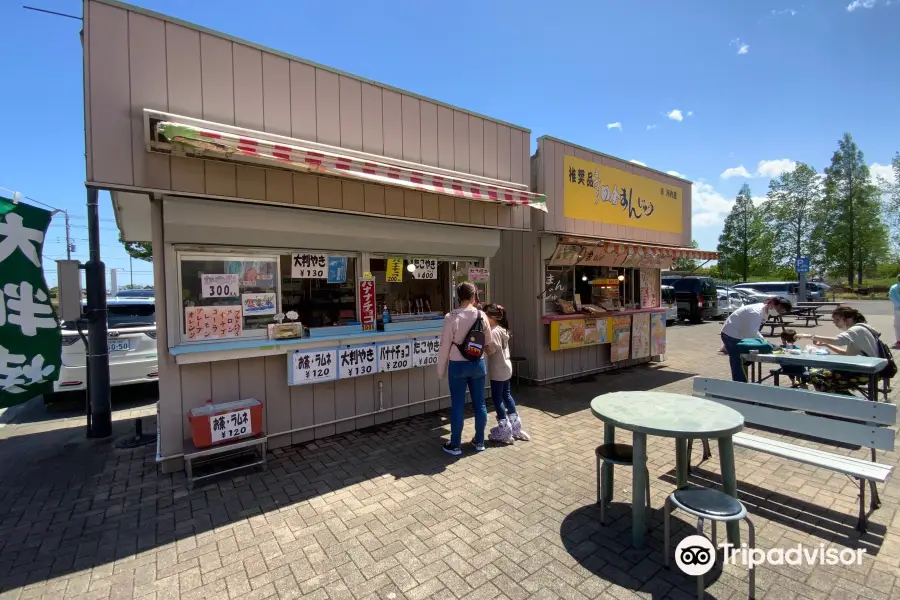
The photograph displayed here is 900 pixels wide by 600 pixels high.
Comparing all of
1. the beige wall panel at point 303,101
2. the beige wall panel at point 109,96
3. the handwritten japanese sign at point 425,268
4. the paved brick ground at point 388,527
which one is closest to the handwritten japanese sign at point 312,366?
the paved brick ground at point 388,527

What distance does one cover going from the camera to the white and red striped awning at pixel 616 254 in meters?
7.48

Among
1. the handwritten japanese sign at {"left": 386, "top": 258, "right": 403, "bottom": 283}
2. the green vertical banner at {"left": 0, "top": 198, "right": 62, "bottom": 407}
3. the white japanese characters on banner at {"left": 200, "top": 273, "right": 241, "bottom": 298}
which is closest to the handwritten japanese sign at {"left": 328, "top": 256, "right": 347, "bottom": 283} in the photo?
the handwritten japanese sign at {"left": 386, "top": 258, "right": 403, "bottom": 283}

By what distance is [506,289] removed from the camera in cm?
802

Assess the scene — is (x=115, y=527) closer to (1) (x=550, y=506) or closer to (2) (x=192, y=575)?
(2) (x=192, y=575)

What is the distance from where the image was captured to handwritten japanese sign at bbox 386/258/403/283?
19.0 feet

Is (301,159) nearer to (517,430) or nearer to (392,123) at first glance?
(392,123)

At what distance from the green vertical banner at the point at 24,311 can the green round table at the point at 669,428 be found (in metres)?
4.94

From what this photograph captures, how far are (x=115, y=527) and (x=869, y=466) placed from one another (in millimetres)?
5732

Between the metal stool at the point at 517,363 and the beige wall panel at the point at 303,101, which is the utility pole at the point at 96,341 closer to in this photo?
the beige wall panel at the point at 303,101

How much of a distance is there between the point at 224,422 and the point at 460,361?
2386 mm

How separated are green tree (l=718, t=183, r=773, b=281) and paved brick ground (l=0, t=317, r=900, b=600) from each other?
4918cm

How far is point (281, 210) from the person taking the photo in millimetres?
4547

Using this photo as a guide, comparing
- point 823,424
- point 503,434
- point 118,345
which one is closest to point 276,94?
point 503,434

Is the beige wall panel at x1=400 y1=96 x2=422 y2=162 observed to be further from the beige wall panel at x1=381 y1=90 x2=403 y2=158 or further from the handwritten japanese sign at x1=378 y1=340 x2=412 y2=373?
the handwritten japanese sign at x1=378 y1=340 x2=412 y2=373
